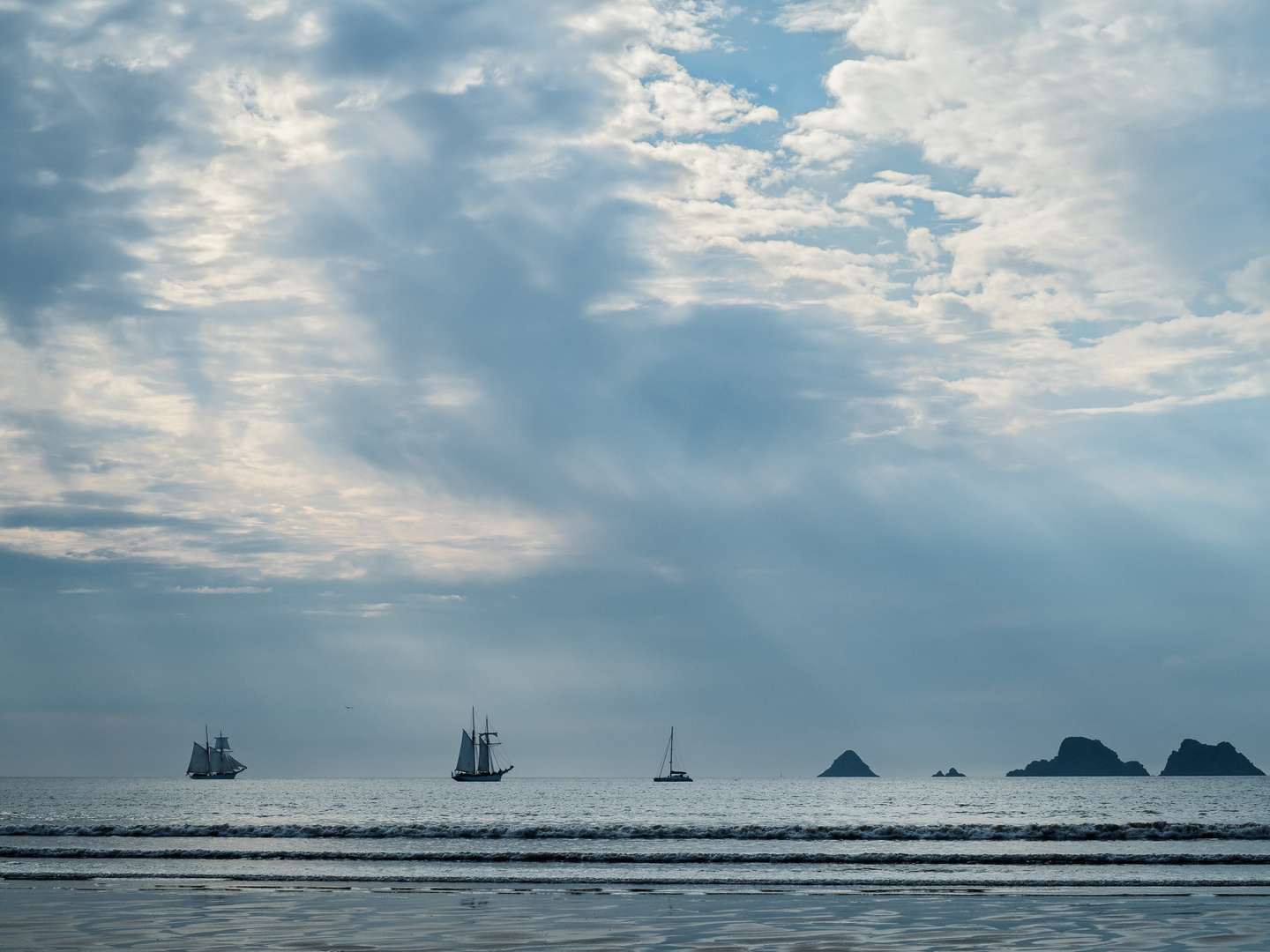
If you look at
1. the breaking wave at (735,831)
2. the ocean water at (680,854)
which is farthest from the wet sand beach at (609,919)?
the breaking wave at (735,831)

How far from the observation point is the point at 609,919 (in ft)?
67.3

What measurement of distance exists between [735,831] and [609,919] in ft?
93.0

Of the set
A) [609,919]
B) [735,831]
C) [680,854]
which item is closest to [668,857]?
[680,854]

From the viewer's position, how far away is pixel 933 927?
19.0 meters

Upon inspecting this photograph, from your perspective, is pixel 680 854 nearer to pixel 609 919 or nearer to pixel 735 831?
pixel 735 831

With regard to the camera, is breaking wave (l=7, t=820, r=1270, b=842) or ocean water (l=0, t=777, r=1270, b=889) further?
breaking wave (l=7, t=820, r=1270, b=842)

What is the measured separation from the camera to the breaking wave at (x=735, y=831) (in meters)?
44.5

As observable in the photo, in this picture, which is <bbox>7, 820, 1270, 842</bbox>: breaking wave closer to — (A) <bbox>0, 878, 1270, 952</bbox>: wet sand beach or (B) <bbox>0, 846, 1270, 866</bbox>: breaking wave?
(B) <bbox>0, 846, 1270, 866</bbox>: breaking wave

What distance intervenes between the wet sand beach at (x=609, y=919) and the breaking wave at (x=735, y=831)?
67.8 ft

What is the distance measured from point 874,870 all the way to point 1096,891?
807 centimetres

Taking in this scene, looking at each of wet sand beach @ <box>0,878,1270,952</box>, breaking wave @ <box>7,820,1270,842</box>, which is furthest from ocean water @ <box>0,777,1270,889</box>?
wet sand beach @ <box>0,878,1270,952</box>

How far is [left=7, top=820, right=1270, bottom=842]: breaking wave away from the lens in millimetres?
44531

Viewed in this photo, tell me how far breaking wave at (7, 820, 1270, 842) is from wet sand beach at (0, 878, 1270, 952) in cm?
2065

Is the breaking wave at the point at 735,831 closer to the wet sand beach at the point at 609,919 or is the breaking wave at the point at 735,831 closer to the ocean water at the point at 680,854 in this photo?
the ocean water at the point at 680,854
